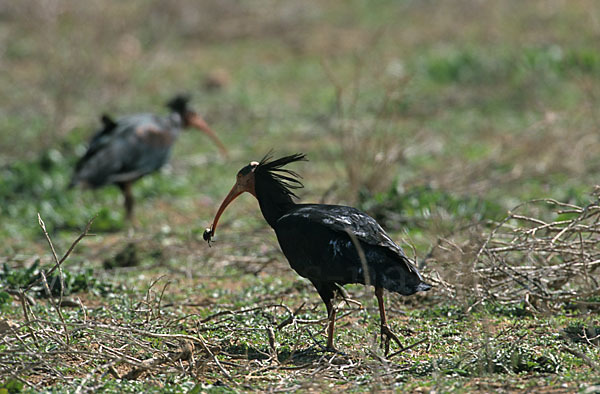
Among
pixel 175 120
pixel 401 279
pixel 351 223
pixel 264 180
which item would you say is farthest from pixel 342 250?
pixel 175 120

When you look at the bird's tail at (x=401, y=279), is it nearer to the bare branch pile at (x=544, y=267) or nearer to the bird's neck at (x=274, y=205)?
the bare branch pile at (x=544, y=267)

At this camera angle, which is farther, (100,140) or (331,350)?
(100,140)

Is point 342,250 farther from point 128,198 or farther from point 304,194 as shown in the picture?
point 128,198

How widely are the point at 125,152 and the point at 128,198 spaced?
0.57 m

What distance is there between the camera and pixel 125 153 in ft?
35.0

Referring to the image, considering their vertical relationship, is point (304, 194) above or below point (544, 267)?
above

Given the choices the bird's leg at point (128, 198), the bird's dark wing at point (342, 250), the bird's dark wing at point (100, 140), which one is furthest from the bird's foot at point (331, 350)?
the bird's dark wing at point (100, 140)

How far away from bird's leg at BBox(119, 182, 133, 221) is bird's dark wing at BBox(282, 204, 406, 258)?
4800mm

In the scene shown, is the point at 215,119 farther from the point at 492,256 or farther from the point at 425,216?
the point at 492,256

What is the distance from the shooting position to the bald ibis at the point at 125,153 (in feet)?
34.5

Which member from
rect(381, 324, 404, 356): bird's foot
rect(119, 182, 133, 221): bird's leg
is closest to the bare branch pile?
rect(381, 324, 404, 356): bird's foot

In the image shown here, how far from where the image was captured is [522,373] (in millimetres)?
5242

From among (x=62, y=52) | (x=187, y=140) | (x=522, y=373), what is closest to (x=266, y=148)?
(x=187, y=140)

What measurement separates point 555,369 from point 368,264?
4.15 feet
